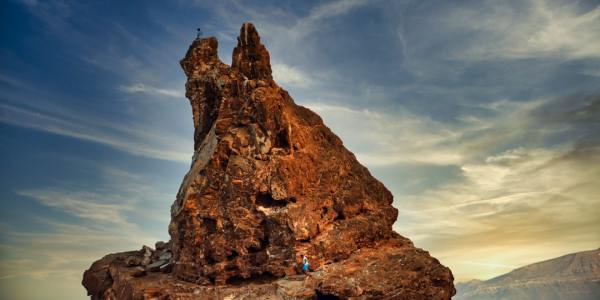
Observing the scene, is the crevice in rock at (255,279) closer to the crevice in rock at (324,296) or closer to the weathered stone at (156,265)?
the crevice in rock at (324,296)

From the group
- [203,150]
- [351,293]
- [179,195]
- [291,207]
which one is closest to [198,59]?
[203,150]

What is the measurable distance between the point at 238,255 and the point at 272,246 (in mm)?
3192

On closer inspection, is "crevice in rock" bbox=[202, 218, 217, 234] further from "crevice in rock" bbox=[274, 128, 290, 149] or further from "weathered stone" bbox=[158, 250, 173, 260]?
"weathered stone" bbox=[158, 250, 173, 260]

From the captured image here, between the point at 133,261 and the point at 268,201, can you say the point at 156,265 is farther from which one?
the point at 268,201

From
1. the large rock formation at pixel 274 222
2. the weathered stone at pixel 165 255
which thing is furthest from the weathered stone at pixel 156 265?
the weathered stone at pixel 165 255

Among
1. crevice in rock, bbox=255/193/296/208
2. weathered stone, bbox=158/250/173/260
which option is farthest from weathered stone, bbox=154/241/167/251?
crevice in rock, bbox=255/193/296/208

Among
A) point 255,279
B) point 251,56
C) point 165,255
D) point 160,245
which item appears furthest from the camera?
point 160,245

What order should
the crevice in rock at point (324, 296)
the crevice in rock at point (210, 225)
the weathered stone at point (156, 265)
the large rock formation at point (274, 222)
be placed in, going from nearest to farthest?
1. the crevice in rock at point (324, 296)
2. the large rock formation at point (274, 222)
3. the crevice in rock at point (210, 225)
4. the weathered stone at point (156, 265)

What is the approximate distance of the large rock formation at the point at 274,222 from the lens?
27.8 metres

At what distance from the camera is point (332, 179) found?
34469mm

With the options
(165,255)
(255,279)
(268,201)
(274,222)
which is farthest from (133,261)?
(274,222)

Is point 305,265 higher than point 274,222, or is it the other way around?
point 274,222

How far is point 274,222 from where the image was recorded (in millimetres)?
30531

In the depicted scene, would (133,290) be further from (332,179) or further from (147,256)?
(332,179)
